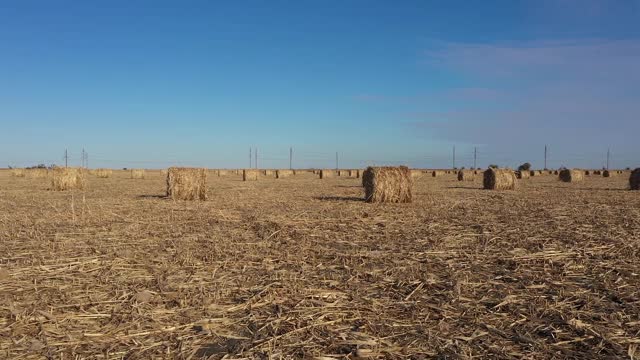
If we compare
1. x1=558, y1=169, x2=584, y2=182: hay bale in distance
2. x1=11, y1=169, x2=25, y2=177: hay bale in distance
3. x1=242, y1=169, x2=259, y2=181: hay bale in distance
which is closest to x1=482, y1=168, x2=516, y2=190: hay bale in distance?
x1=558, y1=169, x2=584, y2=182: hay bale in distance

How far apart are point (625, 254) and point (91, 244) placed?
726 centimetres

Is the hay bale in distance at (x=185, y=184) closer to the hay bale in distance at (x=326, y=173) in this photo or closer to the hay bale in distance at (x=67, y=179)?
the hay bale in distance at (x=67, y=179)

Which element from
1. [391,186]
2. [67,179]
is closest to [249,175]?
[67,179]

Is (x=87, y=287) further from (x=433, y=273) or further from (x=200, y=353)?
(x=433, y=273)

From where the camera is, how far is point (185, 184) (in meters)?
17.3

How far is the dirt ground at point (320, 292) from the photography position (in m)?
3.53

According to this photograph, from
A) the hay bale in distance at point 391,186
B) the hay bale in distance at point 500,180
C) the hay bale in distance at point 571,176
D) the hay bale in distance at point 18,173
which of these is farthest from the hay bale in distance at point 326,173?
the hay bale in distance at point 391,186

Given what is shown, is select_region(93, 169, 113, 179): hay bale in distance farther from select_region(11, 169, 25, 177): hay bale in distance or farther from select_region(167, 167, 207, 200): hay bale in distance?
select_region(167, 167, 207, 200): hay bale in distance

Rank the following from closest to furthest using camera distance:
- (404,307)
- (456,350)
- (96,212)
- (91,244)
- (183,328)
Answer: (456,350) → (183,328) → (404,307) → (91,244) → (96,212)

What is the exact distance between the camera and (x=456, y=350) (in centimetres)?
340

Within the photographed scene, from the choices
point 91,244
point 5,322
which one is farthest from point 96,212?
point 5,322

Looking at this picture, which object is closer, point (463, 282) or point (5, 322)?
point (5, 322)

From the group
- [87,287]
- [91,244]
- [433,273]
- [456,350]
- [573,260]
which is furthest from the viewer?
[91,244]

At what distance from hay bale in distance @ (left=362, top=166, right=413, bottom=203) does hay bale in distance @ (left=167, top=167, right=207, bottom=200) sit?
5.77 m
